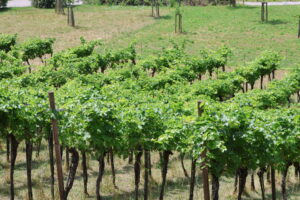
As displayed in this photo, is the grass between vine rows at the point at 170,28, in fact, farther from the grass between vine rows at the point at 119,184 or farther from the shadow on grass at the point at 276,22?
the grass between vine rows at the point at 119,184

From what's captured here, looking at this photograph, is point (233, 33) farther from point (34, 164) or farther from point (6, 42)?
point (34, 164)

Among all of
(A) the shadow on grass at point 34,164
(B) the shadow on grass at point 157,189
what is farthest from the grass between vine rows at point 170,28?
→ (A) the shadow on grass at point 34,164

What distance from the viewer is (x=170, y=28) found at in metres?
50.9

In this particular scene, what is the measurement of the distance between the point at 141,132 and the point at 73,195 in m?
4.19

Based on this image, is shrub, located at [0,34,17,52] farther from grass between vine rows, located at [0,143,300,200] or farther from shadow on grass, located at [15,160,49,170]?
shadow on grass, located at [15,160,49,170]

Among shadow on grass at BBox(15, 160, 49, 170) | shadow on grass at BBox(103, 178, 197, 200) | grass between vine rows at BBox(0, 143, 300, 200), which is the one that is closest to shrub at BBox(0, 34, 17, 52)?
grass between vine rows at BBox(0, 143, 300, 200)

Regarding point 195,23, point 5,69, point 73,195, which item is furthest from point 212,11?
point 73,195

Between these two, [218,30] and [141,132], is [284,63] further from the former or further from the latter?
[141,132]

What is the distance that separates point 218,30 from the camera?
164ft

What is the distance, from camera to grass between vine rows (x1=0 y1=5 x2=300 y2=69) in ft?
147

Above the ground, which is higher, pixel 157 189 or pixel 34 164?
pixel 34 164

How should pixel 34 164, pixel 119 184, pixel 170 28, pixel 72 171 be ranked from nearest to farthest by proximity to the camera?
pixel 72 171, pixel 119 184, pixel 34 164, pixel 170 28

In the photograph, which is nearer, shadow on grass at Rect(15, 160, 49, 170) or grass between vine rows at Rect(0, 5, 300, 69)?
shadow on grass at Rect(15, 160, 49, 170)

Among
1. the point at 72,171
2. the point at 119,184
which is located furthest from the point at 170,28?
the point at 72,171
